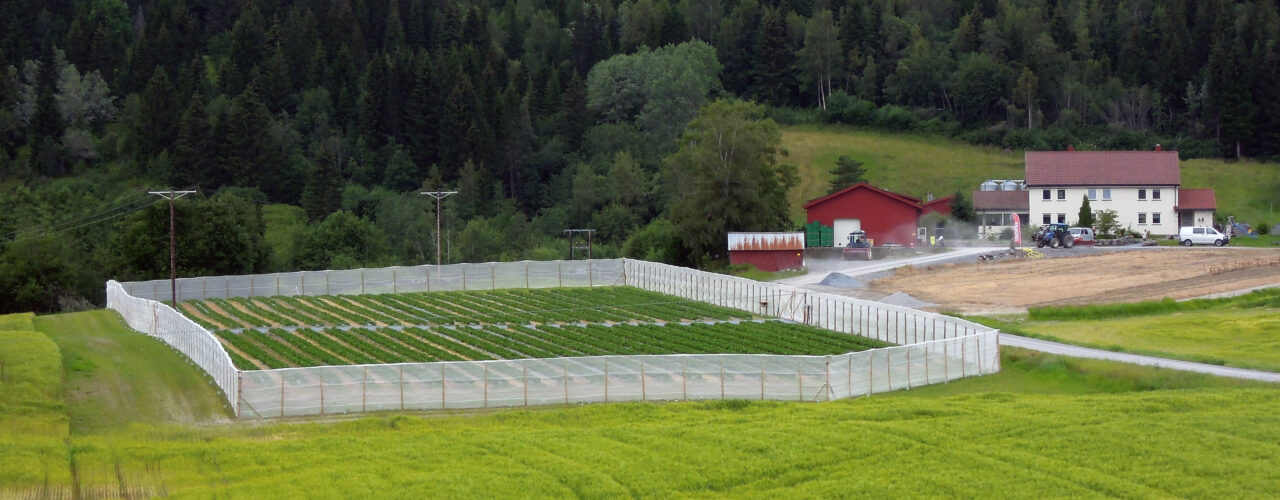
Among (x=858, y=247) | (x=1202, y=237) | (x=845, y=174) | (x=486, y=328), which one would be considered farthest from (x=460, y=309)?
(x=845, y=174)

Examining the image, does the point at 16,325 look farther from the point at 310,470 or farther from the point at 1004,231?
the point at 1004,231

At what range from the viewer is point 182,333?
2110 inches

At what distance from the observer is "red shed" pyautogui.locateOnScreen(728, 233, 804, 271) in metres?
82.6

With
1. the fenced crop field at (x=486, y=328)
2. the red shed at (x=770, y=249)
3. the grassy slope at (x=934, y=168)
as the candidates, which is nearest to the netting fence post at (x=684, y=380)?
the fenced crop field at (x=486, y=328)

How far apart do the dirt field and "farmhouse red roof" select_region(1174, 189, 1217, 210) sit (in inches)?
587

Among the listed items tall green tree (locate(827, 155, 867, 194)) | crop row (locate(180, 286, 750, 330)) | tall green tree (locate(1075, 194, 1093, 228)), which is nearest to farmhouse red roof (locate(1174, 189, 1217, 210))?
tall green tree (locate(1075, 194, 1093, 228))

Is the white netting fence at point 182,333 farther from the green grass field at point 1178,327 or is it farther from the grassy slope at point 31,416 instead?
the green grass field at point 1178,327

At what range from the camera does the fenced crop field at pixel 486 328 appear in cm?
5147

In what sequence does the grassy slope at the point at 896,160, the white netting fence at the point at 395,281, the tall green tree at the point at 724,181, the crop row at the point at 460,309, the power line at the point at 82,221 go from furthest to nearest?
the grassy slope at the point at 896,160 → the power line at the point at 82,221 → the tall green tree at the point at 724,181 → the white netting fence at the point at 395,281 → the crop row at the point at 460,309

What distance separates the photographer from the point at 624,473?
2955cm

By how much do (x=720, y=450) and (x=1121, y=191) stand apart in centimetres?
7727

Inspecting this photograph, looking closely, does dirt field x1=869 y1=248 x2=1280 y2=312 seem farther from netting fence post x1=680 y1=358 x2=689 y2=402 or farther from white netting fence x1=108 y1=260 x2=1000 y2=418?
netting fence post x1=680 y1=358 x2=689 y2=402

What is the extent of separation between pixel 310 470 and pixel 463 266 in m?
46.9

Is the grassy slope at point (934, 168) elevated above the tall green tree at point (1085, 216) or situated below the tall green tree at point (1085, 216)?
above
